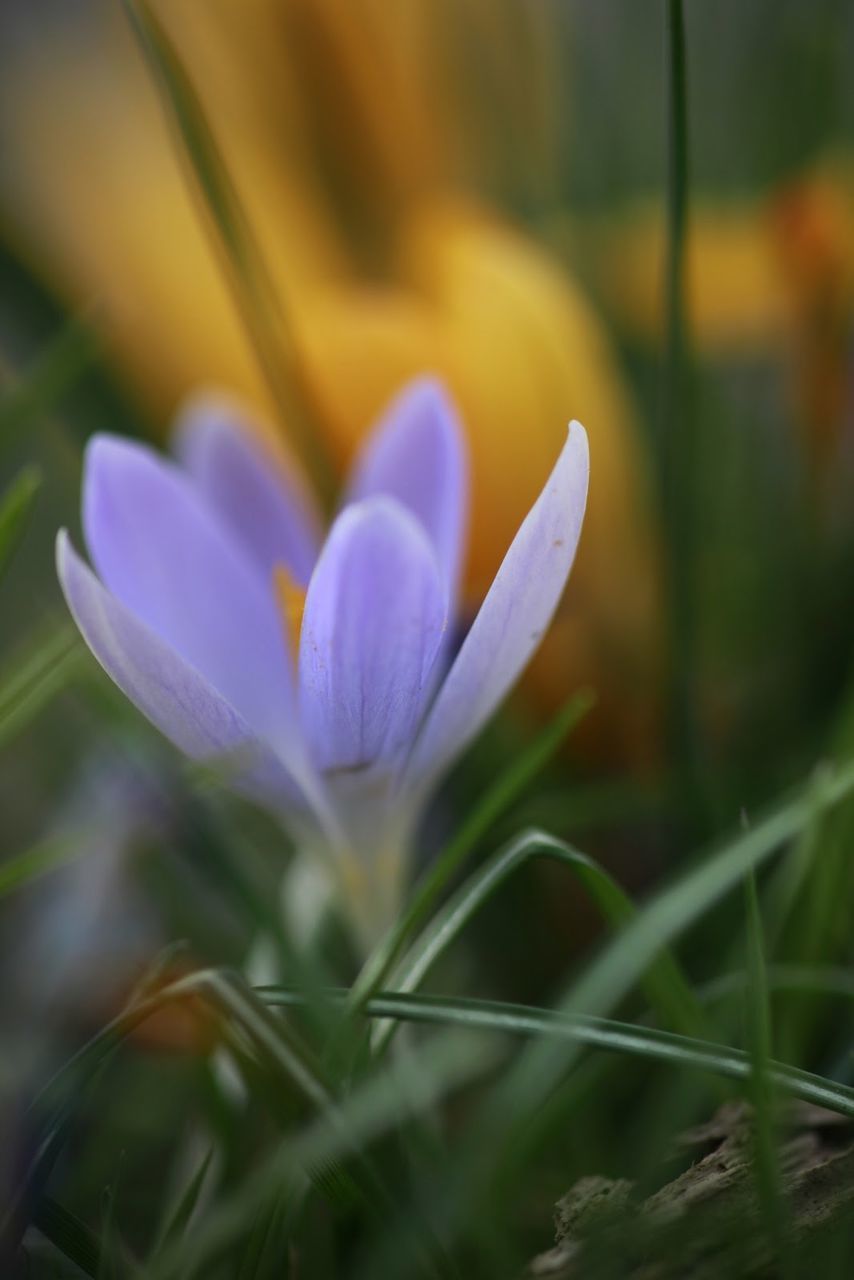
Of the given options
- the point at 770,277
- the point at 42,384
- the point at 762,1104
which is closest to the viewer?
the point at 762,1104

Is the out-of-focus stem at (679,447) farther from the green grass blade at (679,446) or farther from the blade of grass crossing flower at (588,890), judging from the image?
the blade of grass crossing flower at (588,890)

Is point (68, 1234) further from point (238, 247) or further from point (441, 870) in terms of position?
point (238, 247)

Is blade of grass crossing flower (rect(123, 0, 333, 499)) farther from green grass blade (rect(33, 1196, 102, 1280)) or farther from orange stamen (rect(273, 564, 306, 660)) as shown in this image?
green grass blade (rect(33, 1196, 102, 1280))

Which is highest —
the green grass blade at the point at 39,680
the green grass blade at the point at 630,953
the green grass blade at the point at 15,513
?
the green grass blade at the point at 15,513

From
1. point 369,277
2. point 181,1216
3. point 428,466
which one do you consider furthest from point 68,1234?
point 369,277

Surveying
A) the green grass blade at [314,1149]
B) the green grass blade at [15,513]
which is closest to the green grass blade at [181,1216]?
the green grass blade at [314,1149]

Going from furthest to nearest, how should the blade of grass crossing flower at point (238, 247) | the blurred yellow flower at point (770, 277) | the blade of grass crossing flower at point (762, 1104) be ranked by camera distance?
the blurred yellow flower at point (770, 277), the blade of grass crossing flower at point (238, 247), the blade of grass crossing flower at point (762, 1104)
